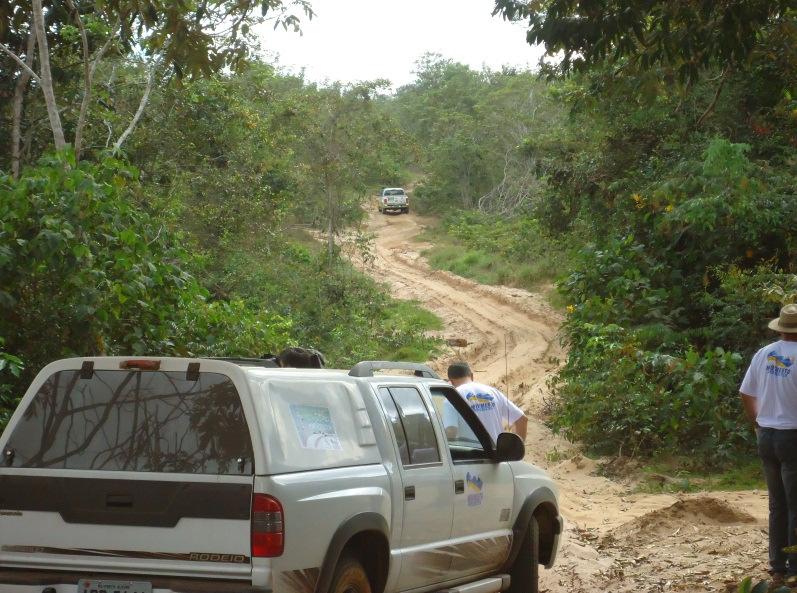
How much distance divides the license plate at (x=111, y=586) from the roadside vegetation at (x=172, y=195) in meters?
3.59

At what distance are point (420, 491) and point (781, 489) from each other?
110 inches

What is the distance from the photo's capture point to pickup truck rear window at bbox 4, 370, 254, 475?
4.89 m

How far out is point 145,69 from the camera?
22359 millimetres

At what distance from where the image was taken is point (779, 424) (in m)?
7.16

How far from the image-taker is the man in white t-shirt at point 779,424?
7.13m

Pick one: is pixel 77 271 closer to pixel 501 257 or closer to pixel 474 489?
pixel 474 489

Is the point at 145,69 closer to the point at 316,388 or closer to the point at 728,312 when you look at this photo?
the point at 728,312

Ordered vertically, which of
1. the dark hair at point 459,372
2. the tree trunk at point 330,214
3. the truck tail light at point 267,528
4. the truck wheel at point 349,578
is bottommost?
the truck wheel at point 349,578

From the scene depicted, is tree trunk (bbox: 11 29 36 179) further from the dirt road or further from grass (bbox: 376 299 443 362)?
grass (bbox: 376 299 443 362)

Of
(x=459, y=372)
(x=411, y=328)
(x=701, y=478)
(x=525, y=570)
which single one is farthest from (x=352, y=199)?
(x=525, y=570)

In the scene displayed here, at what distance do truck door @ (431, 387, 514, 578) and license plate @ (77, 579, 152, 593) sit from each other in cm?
218

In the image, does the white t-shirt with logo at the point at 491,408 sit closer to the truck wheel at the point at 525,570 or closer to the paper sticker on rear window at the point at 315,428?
the truck wheel at the point at 525,570

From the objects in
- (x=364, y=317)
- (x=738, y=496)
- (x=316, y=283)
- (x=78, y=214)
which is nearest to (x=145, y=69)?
(x=316, y=283)

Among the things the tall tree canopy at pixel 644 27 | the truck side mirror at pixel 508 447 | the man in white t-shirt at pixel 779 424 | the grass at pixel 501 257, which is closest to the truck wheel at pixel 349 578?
the truck side mirror at pixel 508 447
